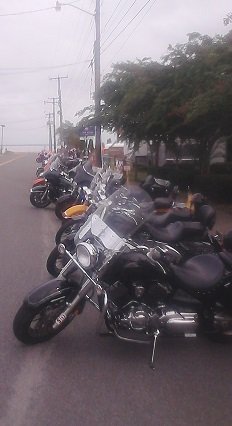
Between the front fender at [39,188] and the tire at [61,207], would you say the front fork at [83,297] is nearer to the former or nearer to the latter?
the tire at [61,207]

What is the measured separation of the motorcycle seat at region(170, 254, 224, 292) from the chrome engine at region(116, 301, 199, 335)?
0.93 feet

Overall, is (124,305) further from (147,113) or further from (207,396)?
(147,113)

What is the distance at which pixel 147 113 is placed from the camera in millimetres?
18328

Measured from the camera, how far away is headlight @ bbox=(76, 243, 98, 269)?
4.60 m

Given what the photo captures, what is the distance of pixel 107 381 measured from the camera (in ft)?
14.4

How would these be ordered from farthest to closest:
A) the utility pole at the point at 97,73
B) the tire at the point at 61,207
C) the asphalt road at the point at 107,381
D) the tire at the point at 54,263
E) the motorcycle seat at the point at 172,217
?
the utility pole at the point at 97,73
the tire at the point at 61,207
the tire at the point at 54,263
the motorcycle seat at the point at 172,217
the asphalt road at the point at 107,381

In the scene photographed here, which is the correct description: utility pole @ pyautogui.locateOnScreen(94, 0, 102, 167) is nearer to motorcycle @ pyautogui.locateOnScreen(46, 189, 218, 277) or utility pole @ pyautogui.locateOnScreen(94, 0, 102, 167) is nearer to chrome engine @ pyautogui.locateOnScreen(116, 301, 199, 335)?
motorcycle @ pyautogui.locateOnScreen(46, 189, 218, 277)

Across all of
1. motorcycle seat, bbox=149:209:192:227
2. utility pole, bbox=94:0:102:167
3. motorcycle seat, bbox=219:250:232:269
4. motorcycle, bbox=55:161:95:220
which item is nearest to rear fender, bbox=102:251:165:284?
motorcycle seat, bbox=219:250:232:269

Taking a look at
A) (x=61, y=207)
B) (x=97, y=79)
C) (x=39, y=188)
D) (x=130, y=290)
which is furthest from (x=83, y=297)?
(x=97, y=79)

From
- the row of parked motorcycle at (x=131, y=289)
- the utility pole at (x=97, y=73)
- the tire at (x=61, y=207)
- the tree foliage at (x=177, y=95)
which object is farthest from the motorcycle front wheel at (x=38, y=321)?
the utility pole at (x=97, y=73)

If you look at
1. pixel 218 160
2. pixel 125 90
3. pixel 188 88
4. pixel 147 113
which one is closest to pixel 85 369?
pixel 188 88

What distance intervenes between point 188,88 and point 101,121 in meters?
7.45

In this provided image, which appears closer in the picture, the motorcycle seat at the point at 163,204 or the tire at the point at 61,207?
the motorcycle seat at the point at 163,204

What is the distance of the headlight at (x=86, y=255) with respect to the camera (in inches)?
181
